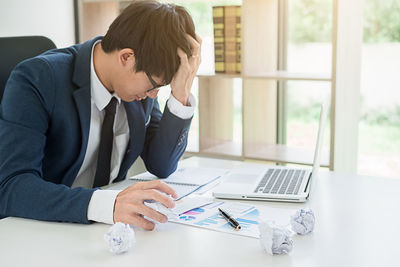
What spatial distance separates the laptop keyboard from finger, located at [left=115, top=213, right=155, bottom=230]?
1.23ft

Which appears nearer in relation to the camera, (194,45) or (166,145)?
(194,45)

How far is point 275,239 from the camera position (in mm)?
1066

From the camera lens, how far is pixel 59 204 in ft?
4.18

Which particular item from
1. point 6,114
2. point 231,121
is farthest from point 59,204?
point 231,121

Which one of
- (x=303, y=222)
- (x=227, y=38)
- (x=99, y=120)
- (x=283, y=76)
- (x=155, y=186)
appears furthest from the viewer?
(x=227, y=38)

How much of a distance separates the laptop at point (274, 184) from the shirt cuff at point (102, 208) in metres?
0.33

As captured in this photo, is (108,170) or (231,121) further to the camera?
(231,121)

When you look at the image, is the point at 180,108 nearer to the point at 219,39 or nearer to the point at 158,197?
the point at 158,197

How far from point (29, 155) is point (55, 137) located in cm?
17

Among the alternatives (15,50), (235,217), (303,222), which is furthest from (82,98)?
(303,222)

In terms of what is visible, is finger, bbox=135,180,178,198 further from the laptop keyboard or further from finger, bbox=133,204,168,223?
the laptop keyboard

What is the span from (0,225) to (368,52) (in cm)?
237

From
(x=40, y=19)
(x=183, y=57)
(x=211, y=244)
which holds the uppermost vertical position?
(x=40, y=19)

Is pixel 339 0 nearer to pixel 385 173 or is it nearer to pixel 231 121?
pixel 231 121
